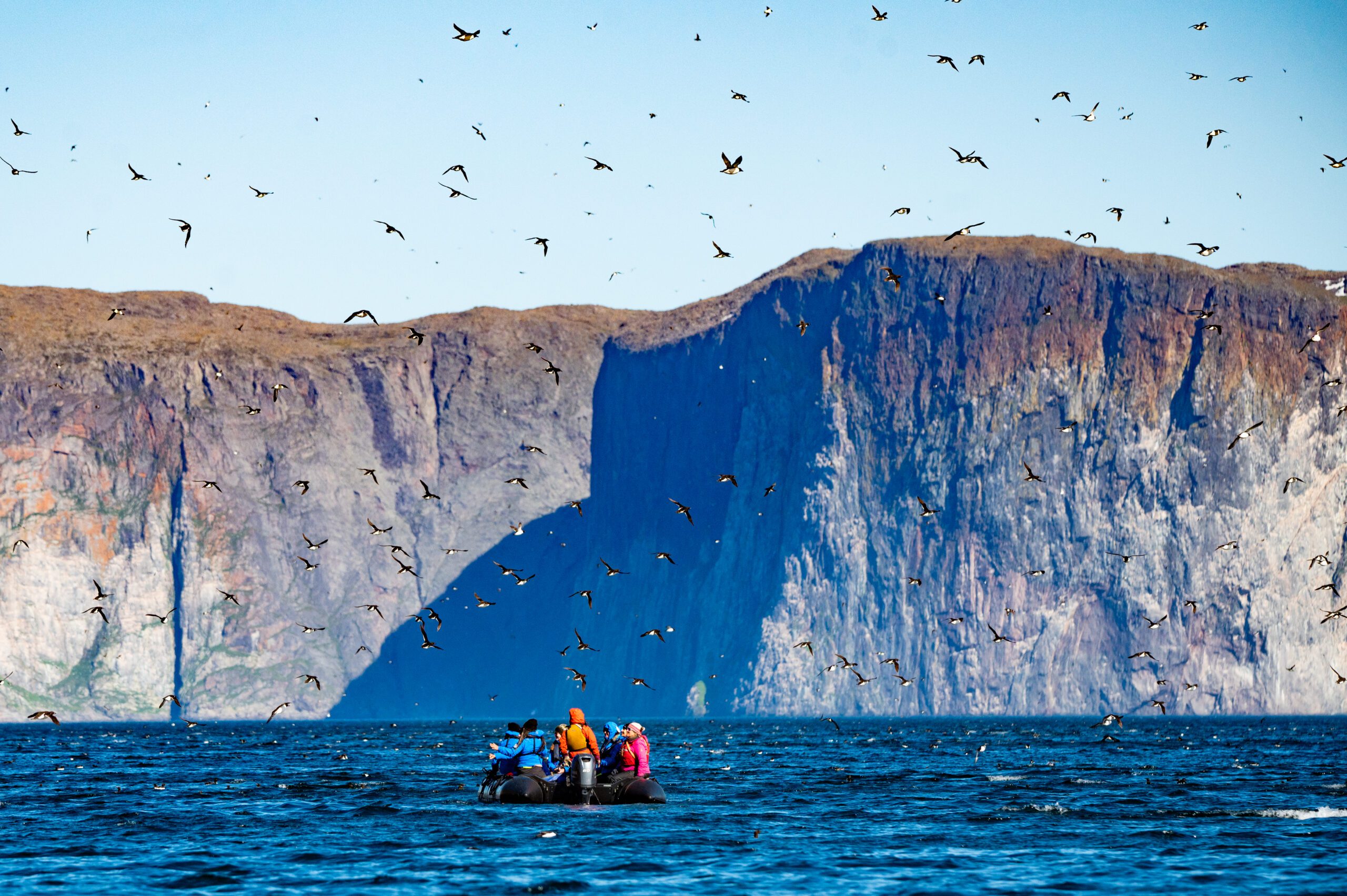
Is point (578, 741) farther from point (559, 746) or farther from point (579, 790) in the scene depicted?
point (559, 746)

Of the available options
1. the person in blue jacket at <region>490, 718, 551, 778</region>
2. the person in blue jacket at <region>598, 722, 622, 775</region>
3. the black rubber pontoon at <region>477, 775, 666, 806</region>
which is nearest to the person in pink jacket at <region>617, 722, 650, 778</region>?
the person in blue jacket at <region>598, 722, 622, 775</region>

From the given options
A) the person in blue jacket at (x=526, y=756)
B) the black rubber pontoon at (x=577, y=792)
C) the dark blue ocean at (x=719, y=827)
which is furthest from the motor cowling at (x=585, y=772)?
the person in blue jacket at (x=526, y=756)

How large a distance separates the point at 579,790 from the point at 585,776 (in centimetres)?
64

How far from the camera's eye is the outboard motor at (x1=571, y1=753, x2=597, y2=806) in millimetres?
46500

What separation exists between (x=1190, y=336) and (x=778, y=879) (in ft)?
466

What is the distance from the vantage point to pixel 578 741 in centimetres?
4709

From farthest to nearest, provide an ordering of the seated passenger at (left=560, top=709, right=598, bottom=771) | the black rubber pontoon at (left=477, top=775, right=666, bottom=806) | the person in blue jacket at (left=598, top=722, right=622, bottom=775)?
the person in blue jacket at (left=598, top=722, right=622, bottom=775)
the black rubber pontoon at (left=477, top=775, right=666, bottom=806)
the seated passenger at (left=560, top=709, right=598, bottom=771)

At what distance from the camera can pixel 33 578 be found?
18800 cm

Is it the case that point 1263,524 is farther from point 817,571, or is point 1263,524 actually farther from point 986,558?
point 817,571

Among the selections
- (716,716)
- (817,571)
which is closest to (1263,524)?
(817,571)

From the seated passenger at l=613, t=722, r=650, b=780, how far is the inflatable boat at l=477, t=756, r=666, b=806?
186 mm

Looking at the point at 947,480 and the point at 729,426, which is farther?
the point at 729,426

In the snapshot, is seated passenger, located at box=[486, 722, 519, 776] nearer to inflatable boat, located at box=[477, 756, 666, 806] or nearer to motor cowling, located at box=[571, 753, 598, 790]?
inflatable boat, located at box=[477, 756, 666, 806]

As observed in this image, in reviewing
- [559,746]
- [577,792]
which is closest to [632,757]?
[577,792]
